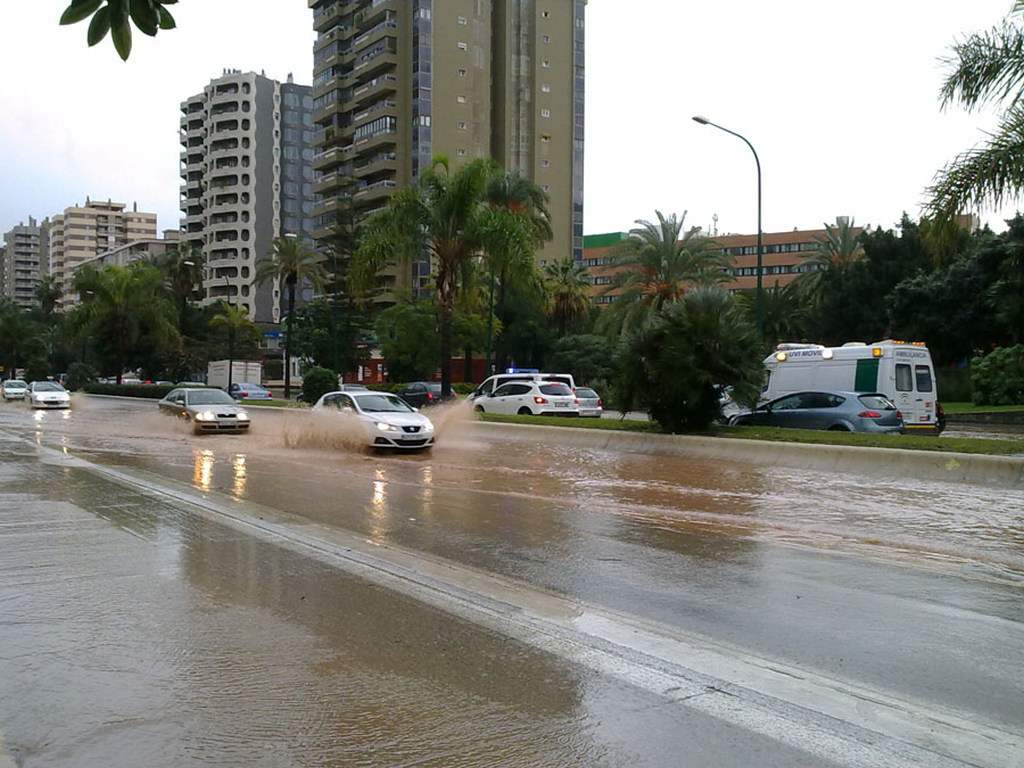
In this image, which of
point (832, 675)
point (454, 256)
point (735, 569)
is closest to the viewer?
point (832, 675)

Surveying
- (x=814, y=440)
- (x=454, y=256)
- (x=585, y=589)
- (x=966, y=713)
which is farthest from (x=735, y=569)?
(x=454, y=256)

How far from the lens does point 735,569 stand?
779 cm

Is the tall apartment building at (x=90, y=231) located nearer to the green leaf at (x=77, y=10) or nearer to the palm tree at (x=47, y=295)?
the palm tree at (x=47, y=295)

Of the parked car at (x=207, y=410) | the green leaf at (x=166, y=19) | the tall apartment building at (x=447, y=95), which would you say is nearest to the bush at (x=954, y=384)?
the parked car at (x=207, y=410)

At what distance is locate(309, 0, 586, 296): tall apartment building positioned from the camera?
281 ft

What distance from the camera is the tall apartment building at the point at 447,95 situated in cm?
8562

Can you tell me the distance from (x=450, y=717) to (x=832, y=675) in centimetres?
219

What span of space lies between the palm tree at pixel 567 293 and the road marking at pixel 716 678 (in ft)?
170

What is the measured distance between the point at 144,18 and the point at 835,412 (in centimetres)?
1819

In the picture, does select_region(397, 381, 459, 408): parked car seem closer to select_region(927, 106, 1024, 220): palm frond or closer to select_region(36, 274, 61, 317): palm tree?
select_region(927, 106, 1024, 220): palm frond

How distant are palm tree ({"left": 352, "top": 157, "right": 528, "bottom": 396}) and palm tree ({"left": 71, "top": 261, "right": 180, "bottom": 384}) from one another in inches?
1255

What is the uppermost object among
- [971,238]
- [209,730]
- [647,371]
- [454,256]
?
[971,238]

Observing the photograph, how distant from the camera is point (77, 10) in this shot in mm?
3973

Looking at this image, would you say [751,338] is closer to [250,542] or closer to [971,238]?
[250,542]
